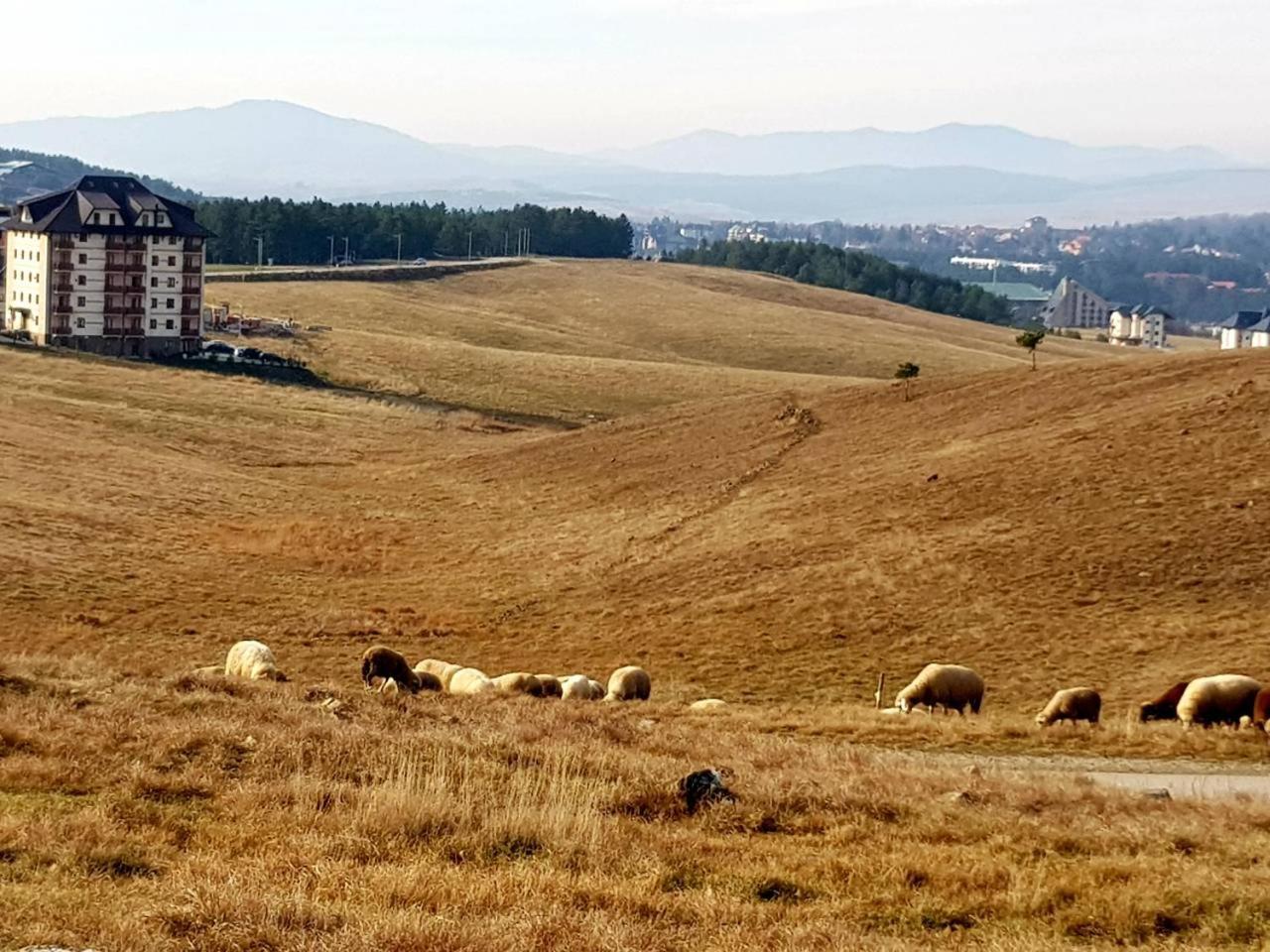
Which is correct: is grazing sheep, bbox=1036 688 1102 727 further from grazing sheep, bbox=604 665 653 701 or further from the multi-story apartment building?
the multi-story apartment building

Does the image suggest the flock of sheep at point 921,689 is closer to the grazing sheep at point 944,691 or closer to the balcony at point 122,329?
the grazing sheep at point 944,691

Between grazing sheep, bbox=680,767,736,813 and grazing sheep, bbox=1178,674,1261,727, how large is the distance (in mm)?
13991

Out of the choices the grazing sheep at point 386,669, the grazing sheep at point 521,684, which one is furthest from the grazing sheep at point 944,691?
the grazing sheep at point 386,669

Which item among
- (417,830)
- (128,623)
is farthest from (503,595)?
(417,830)

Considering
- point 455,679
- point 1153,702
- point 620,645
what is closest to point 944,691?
point 1153,702

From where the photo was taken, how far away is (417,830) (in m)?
15.1

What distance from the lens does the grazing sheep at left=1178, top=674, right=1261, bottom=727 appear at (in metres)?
28.8

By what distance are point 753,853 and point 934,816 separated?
2.98 meters

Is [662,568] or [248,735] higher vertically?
[248,735]

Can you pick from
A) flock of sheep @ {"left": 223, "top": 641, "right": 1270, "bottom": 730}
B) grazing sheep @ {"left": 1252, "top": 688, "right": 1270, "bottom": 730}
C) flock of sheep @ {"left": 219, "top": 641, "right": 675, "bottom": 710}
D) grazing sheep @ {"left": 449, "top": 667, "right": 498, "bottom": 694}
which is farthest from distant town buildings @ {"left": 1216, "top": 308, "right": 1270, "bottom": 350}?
grazing sheep @ {"left": 449, "top": 667, "right": 498, "bottom": 694}

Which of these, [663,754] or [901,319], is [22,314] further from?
[663,754]

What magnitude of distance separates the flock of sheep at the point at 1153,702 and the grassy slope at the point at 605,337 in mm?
64289

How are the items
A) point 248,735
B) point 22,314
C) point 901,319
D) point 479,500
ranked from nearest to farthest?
point 248,735, point 479,500, point 22,314, point 901,319

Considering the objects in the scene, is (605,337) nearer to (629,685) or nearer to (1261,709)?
(629,685)
